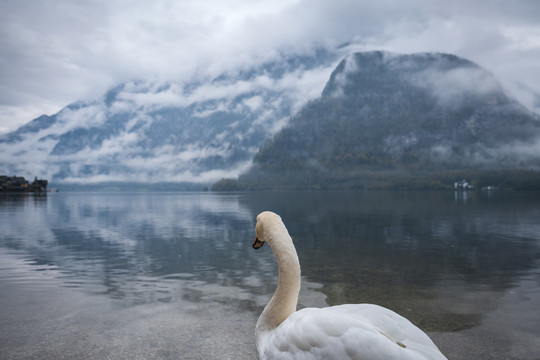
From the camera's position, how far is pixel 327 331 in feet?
13.8

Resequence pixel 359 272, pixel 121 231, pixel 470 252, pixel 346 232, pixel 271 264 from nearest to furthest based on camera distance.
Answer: pixel 359 272, pixel 271 264, pixel 470 252, pixel 346 232, pixel 121 231

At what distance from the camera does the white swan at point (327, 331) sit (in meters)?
3.95

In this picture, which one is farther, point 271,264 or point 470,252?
point 470,252

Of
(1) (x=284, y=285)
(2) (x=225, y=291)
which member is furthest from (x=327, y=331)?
(2) (x=225, y=291)

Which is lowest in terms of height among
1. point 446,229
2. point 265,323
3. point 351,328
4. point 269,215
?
point 446,229

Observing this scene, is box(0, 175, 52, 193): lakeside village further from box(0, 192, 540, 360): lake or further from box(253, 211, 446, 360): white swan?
box(253, 211, 446, 360): white swan

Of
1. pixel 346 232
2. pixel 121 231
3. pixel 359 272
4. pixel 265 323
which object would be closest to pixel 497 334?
pixel 265 323

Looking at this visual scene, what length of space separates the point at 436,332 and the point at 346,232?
861 inches

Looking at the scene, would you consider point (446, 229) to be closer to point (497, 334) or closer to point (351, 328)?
point (497, 334)

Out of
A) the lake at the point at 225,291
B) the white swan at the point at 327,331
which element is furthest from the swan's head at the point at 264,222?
the lake at the point at 225,291

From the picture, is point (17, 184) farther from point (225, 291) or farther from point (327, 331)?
point (327, 331)

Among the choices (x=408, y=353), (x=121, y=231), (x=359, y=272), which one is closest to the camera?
(x=408, y=353)

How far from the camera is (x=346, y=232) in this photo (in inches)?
1203

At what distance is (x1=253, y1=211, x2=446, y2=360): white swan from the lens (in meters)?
3.95
